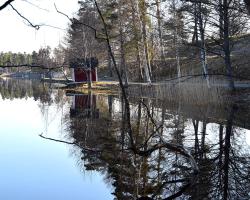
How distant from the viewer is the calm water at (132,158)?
8.39m

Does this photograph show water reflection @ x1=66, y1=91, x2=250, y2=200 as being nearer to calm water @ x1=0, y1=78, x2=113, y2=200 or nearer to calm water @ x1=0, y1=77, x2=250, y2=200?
calm water @ x1=0, y1=77, x2=250, y2=200

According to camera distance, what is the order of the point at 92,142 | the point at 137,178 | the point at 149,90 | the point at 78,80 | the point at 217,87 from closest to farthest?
the point at 137,178 → the point at 92,142 → the point at 217,87 → the point at 149,90 → the point at 78,80

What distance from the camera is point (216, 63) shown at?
36.8 meters

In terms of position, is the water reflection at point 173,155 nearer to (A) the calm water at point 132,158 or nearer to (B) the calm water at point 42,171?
(A) the calm water at point 132,158

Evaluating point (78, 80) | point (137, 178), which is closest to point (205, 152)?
point (137, 178)

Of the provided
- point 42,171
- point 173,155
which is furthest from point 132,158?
point 42,171

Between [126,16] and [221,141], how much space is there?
2514 centimetres

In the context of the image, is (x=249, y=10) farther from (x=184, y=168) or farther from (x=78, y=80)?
(x=78, y=80)

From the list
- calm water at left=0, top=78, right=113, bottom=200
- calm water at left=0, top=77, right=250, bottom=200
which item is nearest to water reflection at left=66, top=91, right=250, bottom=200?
calm water at left=0, top=77, right=250, bottom=200

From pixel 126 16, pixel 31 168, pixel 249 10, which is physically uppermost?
pixel 126 16

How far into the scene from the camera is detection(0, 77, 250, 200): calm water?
8.39 m

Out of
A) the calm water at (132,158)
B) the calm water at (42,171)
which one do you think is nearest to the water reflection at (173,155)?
the calm water at (132,158)

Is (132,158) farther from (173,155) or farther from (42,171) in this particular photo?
(42,171)

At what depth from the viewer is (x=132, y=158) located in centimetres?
1145
